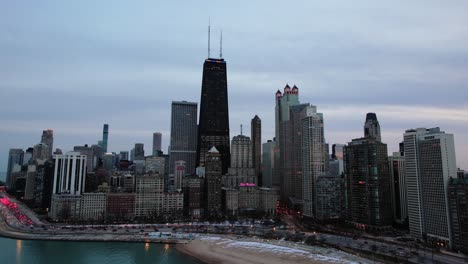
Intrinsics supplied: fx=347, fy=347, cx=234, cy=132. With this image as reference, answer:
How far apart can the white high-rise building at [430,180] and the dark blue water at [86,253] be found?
60.5 meters

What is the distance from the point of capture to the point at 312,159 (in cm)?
17038

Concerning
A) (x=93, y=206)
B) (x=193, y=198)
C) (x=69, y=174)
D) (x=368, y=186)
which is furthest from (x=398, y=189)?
(x=69, y=174)

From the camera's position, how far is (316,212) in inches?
5846

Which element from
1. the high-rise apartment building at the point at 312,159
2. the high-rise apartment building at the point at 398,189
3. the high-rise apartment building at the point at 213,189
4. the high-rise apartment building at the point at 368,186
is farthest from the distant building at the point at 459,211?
the high-rise apartment building at the point at 213,189

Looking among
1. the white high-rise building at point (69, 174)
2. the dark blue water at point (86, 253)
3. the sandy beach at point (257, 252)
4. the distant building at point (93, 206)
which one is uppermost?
the white high-rise building at point (69, 174)

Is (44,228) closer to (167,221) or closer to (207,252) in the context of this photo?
(167,221)

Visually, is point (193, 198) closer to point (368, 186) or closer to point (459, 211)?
point (368, 186)

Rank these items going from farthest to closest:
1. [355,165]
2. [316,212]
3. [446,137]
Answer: [316,212], [355,165], [446,137]

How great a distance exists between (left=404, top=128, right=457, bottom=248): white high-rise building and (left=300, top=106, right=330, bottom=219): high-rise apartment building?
2201 inches

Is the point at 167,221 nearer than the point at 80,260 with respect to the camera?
No

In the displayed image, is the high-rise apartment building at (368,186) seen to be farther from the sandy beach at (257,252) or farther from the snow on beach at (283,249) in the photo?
the sandy beach at (257,252)

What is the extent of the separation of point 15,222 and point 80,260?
57.9 m

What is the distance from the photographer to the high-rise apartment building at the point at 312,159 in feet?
512

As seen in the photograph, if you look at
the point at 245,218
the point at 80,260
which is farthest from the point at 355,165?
the point at 80,260
